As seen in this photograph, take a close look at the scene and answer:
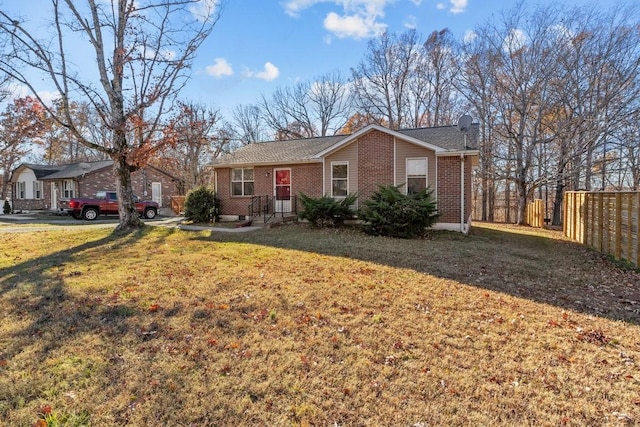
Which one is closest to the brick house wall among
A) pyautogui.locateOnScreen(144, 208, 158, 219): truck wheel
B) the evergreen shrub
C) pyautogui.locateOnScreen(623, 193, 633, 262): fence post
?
pyautogui.locateOnScreen(144, 208, 158, 219): truck wheel

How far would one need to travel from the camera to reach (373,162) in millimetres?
13406

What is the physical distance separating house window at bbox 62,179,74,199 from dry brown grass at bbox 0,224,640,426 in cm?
2137

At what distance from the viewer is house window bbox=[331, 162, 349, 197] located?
13.9m

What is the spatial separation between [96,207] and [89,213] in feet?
1.61

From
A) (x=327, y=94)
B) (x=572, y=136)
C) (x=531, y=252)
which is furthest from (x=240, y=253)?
(x=327, y=94)

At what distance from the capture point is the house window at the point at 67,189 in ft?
81.5

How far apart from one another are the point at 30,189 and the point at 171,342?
108ft

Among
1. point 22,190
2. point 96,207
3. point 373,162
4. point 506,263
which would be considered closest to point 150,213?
point 96,207

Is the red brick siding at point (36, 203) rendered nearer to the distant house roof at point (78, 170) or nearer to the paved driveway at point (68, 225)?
the distant house roof at point (78, 170)

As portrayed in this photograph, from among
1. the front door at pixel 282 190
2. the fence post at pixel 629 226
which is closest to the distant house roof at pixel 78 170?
the front door at pixel 282 190

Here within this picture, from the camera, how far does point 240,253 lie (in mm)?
8219

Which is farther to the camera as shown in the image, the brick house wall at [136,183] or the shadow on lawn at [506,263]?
the brick house wall at [136,183]

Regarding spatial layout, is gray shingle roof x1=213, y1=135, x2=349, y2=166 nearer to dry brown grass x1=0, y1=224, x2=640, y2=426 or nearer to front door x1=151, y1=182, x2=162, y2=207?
dry brown grass x1=0, y1=224, x2=640, y2=426

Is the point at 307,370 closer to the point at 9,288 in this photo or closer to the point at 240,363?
the point at 240,363
